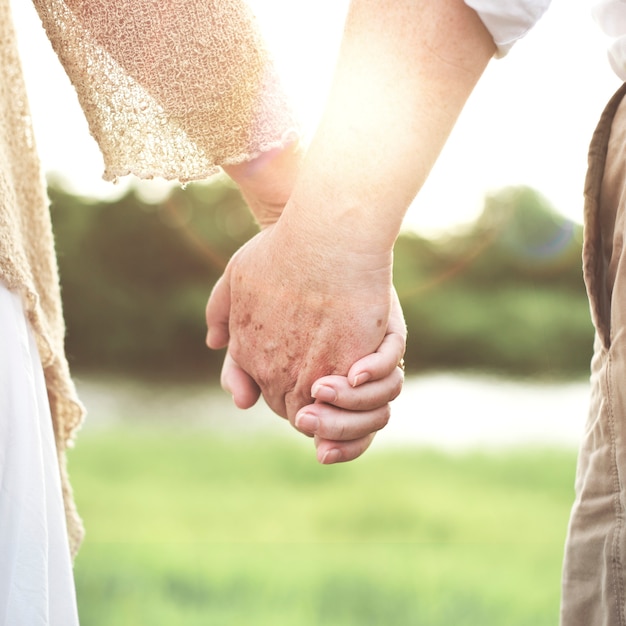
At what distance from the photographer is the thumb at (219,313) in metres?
1.41

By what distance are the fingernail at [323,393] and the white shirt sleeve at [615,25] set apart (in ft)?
2.12

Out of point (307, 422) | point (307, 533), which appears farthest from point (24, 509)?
point (307, 533)

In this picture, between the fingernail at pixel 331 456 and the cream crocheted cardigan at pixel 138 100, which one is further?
the fingernail at pixel 331 456

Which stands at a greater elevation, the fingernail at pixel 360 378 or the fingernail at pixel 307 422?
the fingernail at pixel 360 378

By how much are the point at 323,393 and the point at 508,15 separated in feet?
1.97

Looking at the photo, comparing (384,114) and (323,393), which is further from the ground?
(384,114)

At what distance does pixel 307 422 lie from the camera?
1286 millimetres

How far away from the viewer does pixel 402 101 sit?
1115mm

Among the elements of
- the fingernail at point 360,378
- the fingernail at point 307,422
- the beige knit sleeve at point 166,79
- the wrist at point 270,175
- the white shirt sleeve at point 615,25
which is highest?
the white shirt sleeve at point 615,25

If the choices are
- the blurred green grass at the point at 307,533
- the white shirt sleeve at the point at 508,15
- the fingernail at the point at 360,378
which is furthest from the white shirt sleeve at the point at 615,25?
the blurred green grass at the point at 307,533

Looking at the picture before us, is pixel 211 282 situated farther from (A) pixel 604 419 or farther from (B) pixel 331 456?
(A) pixel 604 419

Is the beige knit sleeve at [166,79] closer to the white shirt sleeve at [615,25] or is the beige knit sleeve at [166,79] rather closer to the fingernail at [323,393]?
the fingernail at [323,393]

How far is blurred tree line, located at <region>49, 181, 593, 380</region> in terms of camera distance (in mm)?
13297

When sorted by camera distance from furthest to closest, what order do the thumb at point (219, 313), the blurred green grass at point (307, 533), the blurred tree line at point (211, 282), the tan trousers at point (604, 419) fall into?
the blurred tree line at point (211, 282), the blurred green grass at point (307, 533), the thumb at point (219, 313), the tan trousers at point (604, 419)
